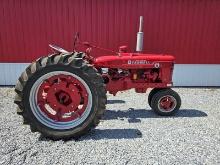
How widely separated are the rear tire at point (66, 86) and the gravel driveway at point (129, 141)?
175 millimetres

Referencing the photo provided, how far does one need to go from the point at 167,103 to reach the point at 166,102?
26 mm

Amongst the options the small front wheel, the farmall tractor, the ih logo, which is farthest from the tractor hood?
the farmall tractor

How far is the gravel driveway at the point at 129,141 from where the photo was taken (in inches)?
138

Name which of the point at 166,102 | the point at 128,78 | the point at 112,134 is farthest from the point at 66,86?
the point at 166,102

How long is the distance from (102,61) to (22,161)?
7.26 feet

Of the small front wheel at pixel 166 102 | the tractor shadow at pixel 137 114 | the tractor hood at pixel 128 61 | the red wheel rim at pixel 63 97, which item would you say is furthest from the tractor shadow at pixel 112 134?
the tractor hood at pixel 128 61

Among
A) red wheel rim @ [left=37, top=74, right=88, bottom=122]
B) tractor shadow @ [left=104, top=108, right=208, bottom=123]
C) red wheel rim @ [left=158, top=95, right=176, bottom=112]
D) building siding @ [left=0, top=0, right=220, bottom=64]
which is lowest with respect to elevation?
tractor shadow @ [left=104, top=108, right=208, bottom=123]

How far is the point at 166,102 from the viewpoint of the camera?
5.02 m

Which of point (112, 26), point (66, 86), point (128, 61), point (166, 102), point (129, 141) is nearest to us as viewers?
point (129, 141)

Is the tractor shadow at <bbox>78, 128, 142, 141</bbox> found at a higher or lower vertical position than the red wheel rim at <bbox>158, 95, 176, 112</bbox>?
lower

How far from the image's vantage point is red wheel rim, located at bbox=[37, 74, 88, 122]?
13.4ft

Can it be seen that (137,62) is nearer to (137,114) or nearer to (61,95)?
(137,114)

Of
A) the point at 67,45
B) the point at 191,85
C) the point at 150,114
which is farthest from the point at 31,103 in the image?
the point at 191,85

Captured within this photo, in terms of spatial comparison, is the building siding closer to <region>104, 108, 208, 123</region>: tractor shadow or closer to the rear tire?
<region>104, 108, 208, 123</region>: tractor shadow
